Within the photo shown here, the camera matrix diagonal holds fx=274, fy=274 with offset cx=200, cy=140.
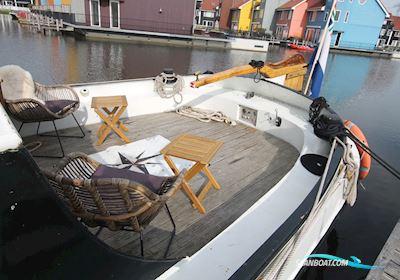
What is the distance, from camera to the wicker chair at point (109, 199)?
155 cm

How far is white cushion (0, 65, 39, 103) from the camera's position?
127 inches

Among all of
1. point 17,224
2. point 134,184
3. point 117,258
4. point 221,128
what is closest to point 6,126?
point 17,224

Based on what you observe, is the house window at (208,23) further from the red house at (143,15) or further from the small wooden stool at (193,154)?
the small wooden stool at (193,154)

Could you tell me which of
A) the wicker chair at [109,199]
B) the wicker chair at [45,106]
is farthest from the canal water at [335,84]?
the wicker chair at [45,106]

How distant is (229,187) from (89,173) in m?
1.53

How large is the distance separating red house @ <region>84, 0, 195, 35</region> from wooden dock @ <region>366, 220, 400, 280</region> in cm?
2390

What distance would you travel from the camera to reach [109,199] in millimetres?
1650

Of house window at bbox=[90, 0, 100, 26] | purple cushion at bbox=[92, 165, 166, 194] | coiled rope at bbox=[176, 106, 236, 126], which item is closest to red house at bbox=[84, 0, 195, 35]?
house window at bbox=[90, 0, 100, 26]

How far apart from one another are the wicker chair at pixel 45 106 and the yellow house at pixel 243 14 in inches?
1569

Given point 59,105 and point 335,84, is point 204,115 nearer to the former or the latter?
point 59,105

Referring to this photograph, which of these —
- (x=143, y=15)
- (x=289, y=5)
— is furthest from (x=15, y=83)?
(x=289, y=5)

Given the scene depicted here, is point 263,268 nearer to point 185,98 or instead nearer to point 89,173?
point 89,173

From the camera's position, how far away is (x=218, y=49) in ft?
84.9

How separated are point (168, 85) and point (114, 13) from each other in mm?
20749
